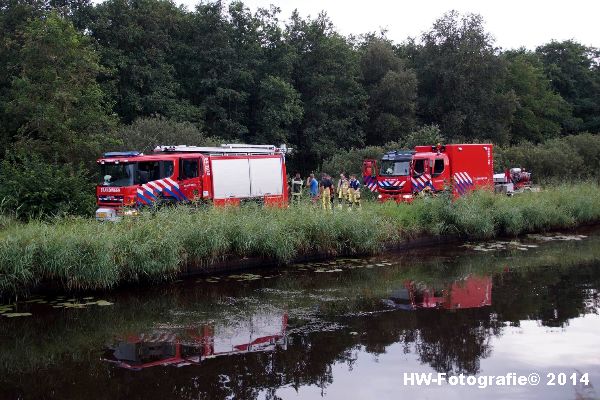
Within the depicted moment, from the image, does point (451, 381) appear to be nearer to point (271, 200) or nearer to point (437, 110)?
point (271, 200)

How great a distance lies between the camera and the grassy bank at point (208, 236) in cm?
1206

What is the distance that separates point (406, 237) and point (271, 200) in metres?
4.76

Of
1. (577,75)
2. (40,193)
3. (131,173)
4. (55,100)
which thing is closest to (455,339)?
(131,173)

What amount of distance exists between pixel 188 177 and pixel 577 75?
61.9 metres

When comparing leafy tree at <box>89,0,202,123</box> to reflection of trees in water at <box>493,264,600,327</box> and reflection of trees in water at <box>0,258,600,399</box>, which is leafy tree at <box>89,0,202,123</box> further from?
reflection of trees in water at <box>0,258,600,399</box>

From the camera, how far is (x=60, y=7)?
1432 inches

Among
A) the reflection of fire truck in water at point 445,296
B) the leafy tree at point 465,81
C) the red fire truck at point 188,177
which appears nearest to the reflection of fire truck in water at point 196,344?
the reflection of fire truck in water at point 445,296

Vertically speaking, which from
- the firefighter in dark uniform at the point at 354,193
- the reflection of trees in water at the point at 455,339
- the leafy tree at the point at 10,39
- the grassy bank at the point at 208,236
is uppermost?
the leafy tree at the point at 10,39

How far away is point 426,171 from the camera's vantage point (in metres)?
25.5

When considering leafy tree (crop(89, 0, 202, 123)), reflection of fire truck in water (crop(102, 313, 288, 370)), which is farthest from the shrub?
leafy tree (crop(89, 0, 202, 123))

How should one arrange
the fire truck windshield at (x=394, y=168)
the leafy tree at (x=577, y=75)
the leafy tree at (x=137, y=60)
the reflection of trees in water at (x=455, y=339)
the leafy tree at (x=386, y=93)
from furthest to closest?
the leafy tree at (x=577, y=75) < the leafy tree at (x=386, y=93) < the leafy tree at (x=137, y=60) < the fire truck windshield at (x=394, y=168) < the reflection of trees in water at (x=455, y=339)

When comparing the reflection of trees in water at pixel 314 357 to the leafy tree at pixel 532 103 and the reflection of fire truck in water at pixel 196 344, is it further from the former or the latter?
the leafy tree at pixel 532 103

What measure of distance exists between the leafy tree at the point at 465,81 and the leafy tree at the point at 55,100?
110 ft

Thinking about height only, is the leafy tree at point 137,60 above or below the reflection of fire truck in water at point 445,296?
above
